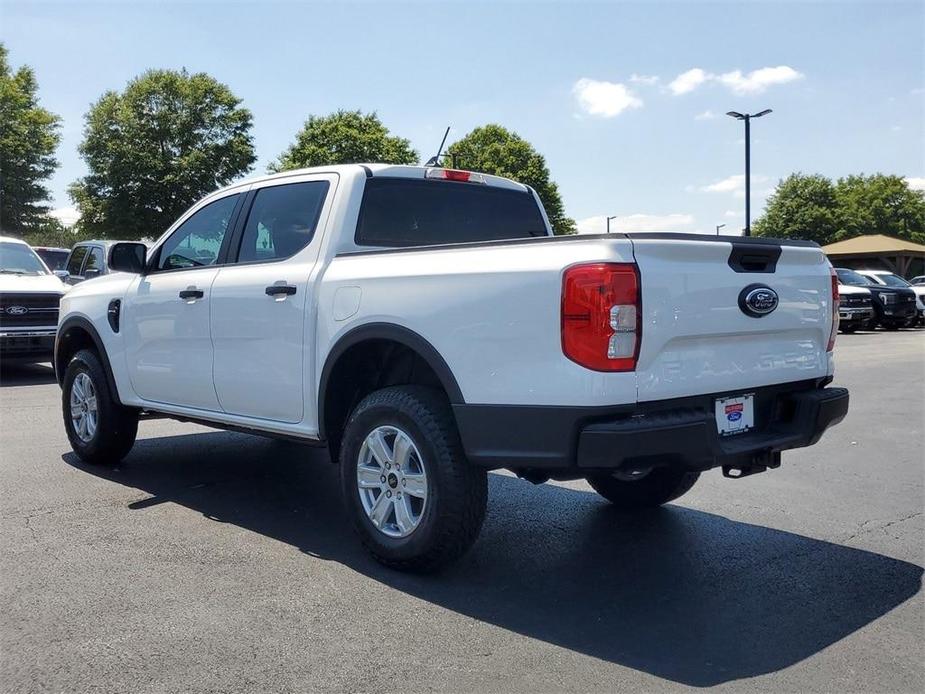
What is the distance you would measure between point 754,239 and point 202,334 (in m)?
3.18

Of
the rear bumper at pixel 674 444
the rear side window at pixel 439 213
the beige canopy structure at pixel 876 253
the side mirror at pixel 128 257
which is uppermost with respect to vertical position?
the beige canopy structure at pixel 876 253

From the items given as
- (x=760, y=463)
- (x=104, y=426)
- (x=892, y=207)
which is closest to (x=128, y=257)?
(x=104, y=426)

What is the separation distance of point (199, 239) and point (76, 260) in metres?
11.2

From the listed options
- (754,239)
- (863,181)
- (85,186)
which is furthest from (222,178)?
(863,181)

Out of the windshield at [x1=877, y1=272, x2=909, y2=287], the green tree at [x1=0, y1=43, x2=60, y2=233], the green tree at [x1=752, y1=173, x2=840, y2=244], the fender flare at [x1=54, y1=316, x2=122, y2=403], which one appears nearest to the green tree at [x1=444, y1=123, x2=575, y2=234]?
the green tree at [x1=752, y1=173, x2=840, y2=244]

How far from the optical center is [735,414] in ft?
12.6

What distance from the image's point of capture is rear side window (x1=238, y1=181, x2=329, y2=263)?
480 cm

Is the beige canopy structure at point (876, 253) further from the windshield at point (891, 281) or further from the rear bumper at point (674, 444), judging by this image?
the rear bumper at point (674, 444)

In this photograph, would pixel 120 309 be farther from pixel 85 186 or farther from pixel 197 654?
pixel 85 186

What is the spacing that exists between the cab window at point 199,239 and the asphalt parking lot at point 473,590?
1.50 m

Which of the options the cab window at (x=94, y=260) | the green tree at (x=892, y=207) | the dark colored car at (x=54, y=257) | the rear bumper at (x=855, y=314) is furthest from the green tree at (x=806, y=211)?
the cab window at (x=94, y=260)

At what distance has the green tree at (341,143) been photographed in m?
47.8

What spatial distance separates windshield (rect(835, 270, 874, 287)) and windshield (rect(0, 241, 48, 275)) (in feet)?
Answer: 65.9

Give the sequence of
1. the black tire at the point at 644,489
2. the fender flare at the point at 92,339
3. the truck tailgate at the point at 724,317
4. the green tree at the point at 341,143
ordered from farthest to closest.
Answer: the green tree at the point at 341,143
the fender flare at the point at 92,339
the black tire at the point at 644,489
the truck tailgate at the point at 724,317
